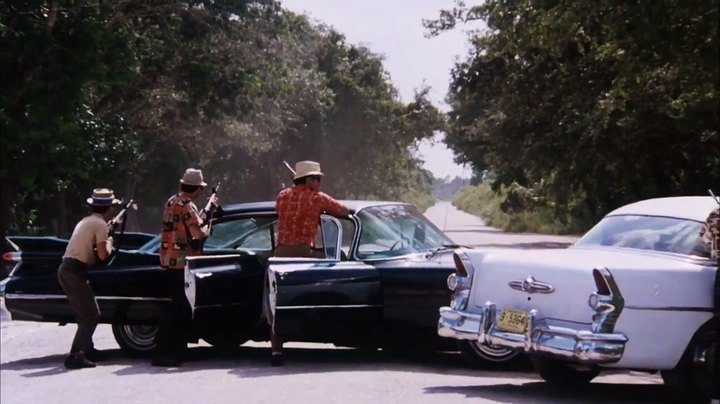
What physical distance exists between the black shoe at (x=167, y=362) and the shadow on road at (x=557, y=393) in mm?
2600

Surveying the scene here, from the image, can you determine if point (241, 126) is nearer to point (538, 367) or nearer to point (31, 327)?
point (31, 327)

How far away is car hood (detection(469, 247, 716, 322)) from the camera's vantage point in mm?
8633

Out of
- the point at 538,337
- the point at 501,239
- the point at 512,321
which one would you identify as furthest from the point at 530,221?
the point at 538,337

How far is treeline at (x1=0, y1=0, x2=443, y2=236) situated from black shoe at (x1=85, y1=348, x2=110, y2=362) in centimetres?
1239

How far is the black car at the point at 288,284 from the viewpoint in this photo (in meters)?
10.9

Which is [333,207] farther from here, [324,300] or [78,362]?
[78,362]

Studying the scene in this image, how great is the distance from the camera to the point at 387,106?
69.9 m

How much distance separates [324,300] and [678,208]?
3059mm

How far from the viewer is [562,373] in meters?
10.0

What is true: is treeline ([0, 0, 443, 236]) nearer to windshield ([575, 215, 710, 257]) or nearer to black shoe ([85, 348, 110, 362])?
black shoe ([85, 348, 110, 362])

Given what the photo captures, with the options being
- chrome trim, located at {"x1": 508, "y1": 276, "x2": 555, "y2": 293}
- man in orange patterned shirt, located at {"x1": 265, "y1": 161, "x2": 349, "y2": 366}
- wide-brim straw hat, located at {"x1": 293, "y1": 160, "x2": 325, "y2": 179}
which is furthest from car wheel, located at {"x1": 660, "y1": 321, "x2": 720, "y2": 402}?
wide-brim straw hat, located at {"x1": 293, "y1": 160, "x2": 325, "y2": 179}

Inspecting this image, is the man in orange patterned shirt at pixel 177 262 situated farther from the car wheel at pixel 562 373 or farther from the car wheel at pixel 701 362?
the car wheel at pixel 701 362

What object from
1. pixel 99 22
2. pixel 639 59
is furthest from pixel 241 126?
pixel 639 59

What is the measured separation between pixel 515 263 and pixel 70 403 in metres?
3.46
